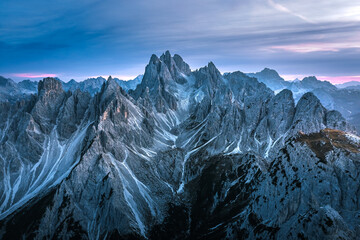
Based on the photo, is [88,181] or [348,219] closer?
[348,219]

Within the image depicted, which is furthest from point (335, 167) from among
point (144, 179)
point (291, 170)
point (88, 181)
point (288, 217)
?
point (88, 181)

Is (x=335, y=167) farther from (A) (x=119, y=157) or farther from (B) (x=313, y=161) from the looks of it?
(A) (x=119, y=157)

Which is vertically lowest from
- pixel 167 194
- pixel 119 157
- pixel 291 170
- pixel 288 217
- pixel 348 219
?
pixel 167 194

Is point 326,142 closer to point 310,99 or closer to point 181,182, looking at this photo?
point 181,182

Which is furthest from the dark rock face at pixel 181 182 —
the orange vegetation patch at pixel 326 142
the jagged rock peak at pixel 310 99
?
the jagged rock peak at pixel 310 99

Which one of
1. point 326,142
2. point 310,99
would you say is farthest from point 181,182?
point 310,99

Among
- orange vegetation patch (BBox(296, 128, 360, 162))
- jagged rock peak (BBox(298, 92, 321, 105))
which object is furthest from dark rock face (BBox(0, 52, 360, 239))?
jagged rock peak (BBox(298, 92, 321, 105))
